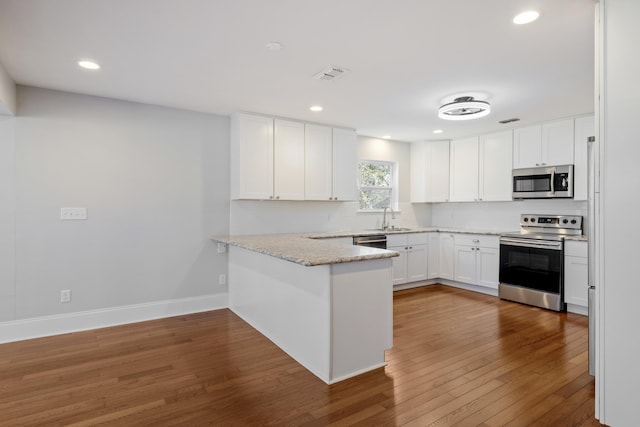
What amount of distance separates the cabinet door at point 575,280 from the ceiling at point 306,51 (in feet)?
5.91

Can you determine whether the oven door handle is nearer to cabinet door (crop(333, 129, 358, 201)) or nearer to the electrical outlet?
cabinet door (crop(333, 129, 358, 201))

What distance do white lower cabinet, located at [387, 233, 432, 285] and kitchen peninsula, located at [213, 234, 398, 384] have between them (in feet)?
7.63

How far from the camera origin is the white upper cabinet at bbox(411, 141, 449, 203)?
19.2 feet

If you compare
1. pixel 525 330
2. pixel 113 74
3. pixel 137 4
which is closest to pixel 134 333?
pixel 113 74

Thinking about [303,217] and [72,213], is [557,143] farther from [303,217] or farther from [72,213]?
[72,213]

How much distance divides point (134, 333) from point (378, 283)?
256 centimetres

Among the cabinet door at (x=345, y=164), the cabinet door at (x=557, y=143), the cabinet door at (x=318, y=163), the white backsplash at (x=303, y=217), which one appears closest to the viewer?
the cabinet door at (x=557, y=143)

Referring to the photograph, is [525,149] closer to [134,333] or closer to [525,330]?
[525,330]

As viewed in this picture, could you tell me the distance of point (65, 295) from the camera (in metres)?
3.50

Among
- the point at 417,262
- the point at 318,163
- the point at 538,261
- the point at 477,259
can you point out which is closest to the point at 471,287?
the point at 477,259

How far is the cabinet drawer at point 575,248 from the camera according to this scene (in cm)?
401

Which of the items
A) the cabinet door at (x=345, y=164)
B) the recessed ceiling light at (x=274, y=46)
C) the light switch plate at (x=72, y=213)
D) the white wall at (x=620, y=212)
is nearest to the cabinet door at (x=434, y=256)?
the cabinet door at (x=345, y=164)

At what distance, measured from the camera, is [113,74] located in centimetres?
302

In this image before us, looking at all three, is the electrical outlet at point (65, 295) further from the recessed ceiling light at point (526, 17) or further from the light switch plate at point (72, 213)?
the recessed ceiling light at point (526, 17)
